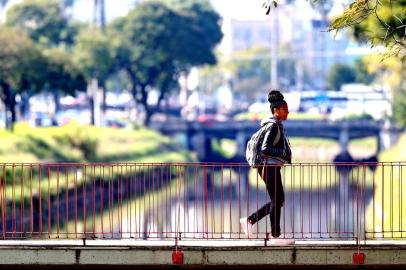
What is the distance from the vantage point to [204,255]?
19.2 meters

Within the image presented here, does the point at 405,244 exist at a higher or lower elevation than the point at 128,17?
lower

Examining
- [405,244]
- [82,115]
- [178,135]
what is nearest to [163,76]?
[178,135]

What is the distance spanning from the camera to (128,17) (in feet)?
357

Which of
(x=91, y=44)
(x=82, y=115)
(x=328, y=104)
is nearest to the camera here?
(x=91, y=44)

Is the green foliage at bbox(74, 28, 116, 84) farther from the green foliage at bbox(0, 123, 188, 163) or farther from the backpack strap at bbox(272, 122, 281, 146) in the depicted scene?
the backpack strap at bbox(272, 122, 281, 146)

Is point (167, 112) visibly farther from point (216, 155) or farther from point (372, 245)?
point (372, 245)

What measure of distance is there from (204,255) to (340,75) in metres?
131

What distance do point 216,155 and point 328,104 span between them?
24.3 metres

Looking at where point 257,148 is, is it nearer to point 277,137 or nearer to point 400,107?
point 277,137

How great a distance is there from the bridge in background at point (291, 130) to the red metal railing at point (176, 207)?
1342 centimetres

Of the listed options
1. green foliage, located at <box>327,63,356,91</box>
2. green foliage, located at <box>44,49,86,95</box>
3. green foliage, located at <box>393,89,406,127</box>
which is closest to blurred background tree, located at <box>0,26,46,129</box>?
green foliage, located at <box>44,49,86,95</box>

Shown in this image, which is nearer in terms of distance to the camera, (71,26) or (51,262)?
(51,262)

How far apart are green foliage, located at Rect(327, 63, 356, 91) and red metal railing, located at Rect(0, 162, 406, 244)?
199 ft

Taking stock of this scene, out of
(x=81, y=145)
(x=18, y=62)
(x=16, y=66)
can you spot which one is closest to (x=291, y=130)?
(x=81, y=145)
